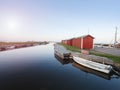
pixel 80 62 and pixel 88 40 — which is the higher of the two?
pixel 88 40

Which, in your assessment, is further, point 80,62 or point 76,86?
point 80,62

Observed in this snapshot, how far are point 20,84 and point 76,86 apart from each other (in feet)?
19.3

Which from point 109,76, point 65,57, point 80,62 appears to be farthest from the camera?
point 65,57

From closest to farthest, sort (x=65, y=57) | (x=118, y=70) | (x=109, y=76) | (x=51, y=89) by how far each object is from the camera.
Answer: (x=51, y=89), (x=109, y=76), (x=118, y=70), (x=65, y=57)

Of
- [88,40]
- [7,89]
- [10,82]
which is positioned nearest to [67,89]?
[7,89]

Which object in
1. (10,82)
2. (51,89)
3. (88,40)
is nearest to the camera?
(51,89)

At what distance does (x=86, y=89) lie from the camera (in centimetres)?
1099

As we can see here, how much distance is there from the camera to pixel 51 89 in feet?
34.9

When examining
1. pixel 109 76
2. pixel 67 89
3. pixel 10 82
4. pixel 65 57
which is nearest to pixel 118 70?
pixel 109 76

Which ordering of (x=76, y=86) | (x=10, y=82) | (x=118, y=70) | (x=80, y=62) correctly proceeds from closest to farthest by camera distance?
(x=76, y=86), (x=10, y=82), (x=118, y=70), (x=80, y=62)

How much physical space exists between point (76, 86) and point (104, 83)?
346cm

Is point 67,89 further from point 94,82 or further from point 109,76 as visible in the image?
point 109,76

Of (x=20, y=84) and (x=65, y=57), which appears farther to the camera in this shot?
(x=65, y=57)

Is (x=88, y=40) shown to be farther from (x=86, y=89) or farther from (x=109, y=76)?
(x=86, y=89)
